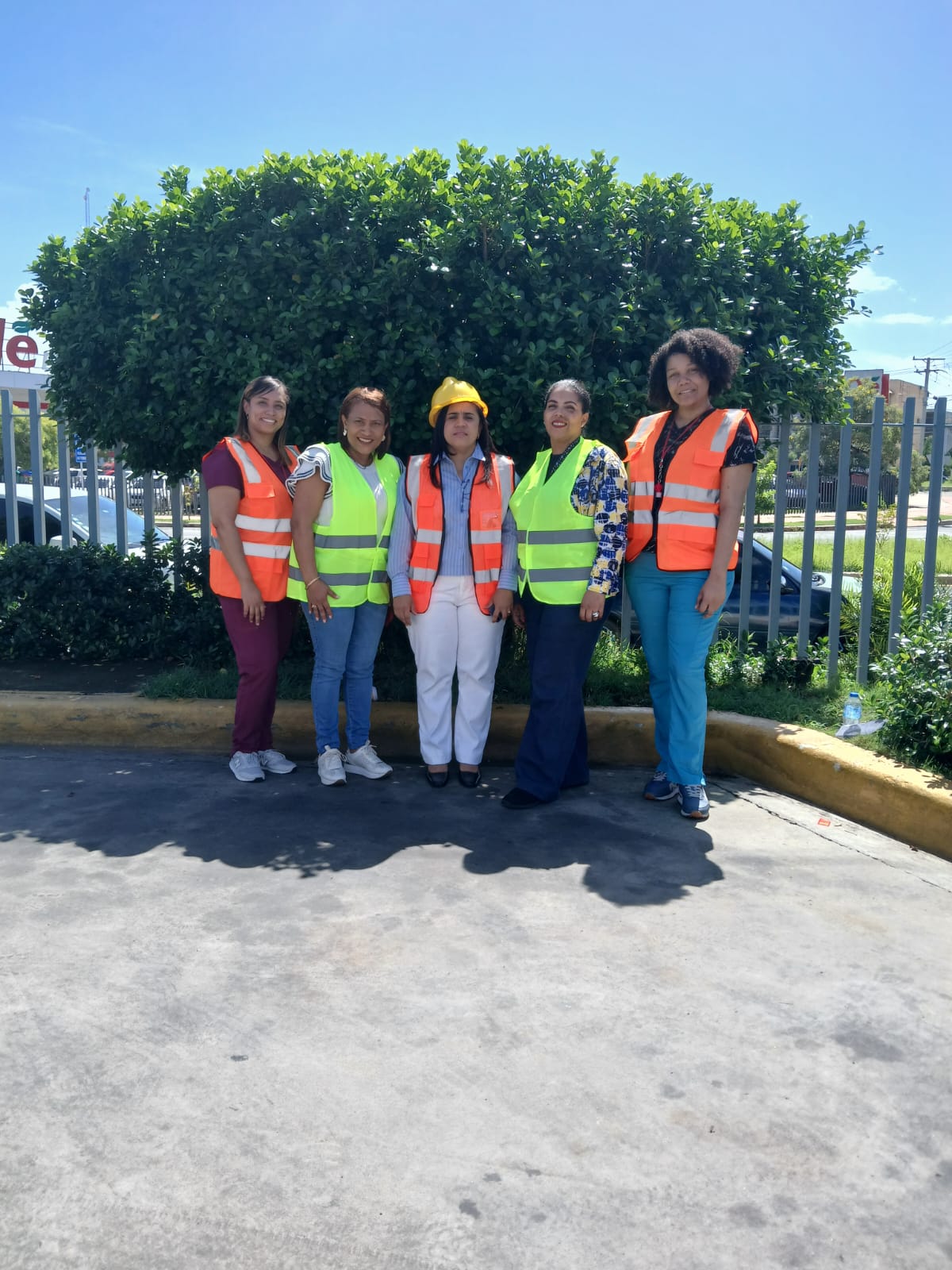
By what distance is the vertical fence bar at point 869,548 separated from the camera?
619 centimetres

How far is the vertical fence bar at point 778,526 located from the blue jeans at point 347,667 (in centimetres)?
242

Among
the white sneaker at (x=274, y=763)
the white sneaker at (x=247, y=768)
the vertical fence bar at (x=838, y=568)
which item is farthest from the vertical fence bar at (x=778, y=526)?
the white sneaker at (x=247, y=768)

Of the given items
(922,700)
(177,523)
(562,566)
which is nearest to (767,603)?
(922,700)

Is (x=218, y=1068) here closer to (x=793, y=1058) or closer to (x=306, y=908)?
(x=306, y=908)

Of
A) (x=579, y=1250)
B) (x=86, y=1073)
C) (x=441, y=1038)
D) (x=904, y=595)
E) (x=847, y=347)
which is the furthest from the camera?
(x=904, y=595)

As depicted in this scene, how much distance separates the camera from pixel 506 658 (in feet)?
22.0

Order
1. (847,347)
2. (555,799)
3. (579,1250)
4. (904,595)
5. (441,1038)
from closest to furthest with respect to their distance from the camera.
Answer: (579,1250) → (441,1038) → (555,799) → (847,347) → (904,595)

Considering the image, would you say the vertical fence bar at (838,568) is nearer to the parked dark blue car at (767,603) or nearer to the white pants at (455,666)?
the parked dark blue car at (767,603)

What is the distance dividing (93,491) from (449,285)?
3.19 meters

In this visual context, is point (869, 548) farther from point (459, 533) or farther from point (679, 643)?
point (459, 533)

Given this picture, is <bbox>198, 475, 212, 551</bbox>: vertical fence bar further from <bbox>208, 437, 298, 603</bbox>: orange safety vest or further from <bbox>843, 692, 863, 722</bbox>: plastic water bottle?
<bbox>843, 692, 863, 722</bbox>: plastic water bottle

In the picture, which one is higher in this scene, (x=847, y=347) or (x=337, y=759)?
(x=847, y=347)

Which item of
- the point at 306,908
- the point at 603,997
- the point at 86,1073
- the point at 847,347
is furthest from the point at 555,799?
the point at 847,347

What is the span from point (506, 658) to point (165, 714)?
78.8 inches
